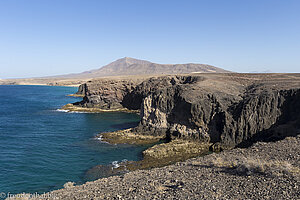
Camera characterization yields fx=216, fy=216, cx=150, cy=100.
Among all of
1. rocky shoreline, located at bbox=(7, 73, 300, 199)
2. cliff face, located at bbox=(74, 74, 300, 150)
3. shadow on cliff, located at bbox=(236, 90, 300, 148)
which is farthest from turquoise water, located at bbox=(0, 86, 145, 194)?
shadow on cliff, located at bbox=(236, 90, 300, 148)

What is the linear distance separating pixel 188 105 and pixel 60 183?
26055 millimetres

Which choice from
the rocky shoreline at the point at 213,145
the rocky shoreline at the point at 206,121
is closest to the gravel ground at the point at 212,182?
the rocky shoreline at the point at 213,145

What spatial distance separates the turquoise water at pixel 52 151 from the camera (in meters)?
26.8

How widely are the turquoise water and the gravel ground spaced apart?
8.10 metres

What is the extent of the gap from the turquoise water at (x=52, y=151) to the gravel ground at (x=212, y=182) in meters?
8.10

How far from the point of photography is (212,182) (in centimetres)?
1795

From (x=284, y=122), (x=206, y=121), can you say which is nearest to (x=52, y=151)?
(x=206, y=121)

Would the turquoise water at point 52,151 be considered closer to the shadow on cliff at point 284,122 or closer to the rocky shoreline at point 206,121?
the rocky shoreline at point 206,121

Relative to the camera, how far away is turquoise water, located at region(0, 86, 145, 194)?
2683cm

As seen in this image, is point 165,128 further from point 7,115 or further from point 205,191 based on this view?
point 7,115

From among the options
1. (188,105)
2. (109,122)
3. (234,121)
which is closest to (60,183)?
(188,105)

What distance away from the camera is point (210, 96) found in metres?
43.5

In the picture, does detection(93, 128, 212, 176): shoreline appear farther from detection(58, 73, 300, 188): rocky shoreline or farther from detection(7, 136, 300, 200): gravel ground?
detection(7, 136, 300, 200): gravel ground

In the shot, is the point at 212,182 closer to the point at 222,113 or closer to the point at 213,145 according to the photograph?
the point at 213,145
